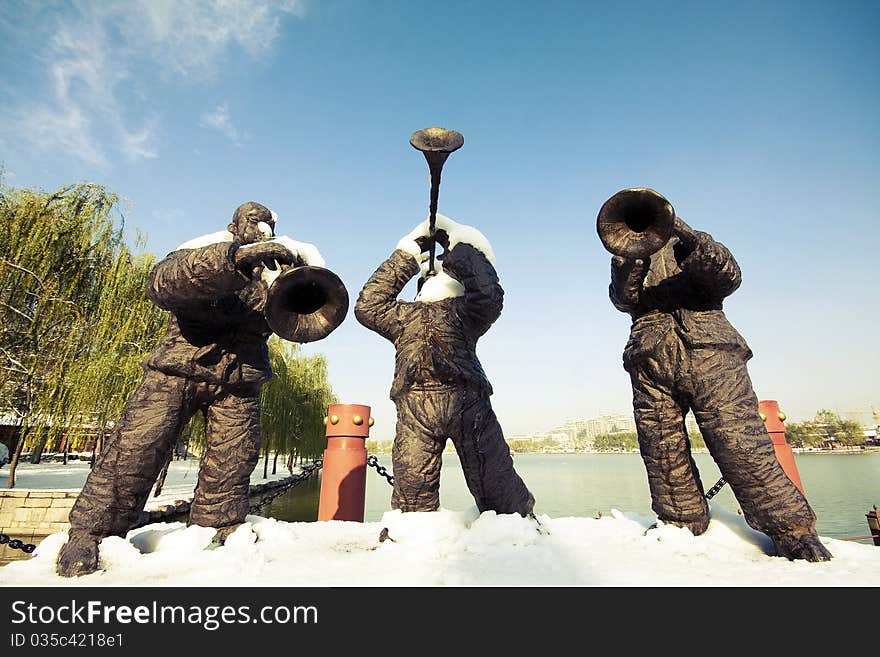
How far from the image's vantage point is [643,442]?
3041 millimetres

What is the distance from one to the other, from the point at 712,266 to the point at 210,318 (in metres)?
2.85

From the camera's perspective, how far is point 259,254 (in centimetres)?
229

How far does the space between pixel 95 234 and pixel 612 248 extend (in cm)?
1244

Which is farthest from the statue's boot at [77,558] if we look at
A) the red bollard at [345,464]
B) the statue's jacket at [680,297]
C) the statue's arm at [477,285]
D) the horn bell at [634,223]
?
the statue's jacket at [680,297]

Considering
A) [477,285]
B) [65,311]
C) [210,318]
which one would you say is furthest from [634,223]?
[65,311]

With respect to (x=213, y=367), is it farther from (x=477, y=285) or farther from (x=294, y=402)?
(x=294, y=402)

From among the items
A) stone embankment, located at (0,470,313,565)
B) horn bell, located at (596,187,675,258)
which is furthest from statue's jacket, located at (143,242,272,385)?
stone embankment, located at (0,470,313,565)

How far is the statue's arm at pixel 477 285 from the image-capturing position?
2.93m

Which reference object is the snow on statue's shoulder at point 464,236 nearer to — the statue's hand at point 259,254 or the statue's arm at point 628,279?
the statue's arm at point 628,279

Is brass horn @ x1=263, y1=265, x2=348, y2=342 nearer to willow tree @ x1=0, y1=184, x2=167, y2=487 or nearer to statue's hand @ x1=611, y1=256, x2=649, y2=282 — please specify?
statue's hand @ x1=611, y1=256, x2=649, y2=282

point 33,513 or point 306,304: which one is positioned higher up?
point 306,304
